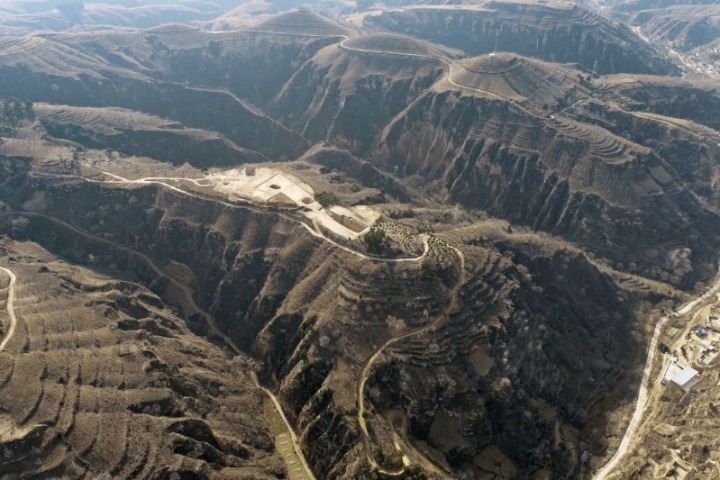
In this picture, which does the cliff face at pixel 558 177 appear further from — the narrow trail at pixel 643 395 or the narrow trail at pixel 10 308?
the narrow trail at pixel 10 308

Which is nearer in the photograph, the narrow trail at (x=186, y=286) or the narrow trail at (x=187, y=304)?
the narrow trail at (x=187, y=304)

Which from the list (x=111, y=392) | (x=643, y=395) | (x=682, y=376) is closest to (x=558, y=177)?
(x=682, y=376)

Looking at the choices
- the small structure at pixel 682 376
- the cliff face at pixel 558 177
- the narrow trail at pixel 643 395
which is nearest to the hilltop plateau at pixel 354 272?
the cliff face at pixel 558 177

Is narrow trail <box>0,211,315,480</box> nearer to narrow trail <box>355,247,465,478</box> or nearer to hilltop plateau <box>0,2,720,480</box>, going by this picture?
hilltop plateau <box>0,2,720,480</box>

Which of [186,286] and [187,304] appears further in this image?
[186,286]

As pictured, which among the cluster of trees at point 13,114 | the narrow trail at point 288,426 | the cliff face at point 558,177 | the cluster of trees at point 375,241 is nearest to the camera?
the narrow trail at point 288,426

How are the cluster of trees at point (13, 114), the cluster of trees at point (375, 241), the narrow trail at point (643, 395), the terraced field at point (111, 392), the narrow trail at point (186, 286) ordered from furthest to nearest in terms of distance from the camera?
the cluster of trees at point (13, 114), the cluster of trees at point (375, 241), the narrow trail at point (186, 286), the narrow trail at point (643, 395), the terraced field at point (111, 392)

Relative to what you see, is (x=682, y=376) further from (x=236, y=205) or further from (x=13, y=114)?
(x=13, y=114)

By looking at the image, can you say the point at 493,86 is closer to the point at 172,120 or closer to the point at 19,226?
the point at 172,120
